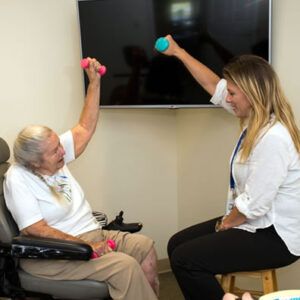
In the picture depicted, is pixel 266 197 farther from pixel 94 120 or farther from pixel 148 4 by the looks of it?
pixel 148 4

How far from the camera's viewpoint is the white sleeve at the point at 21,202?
Answer: 1.88m

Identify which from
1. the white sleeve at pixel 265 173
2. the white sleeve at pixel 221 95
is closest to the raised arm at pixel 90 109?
the white sleeve at pixel 221 95

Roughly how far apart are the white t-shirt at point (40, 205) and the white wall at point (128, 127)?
1.89 feet

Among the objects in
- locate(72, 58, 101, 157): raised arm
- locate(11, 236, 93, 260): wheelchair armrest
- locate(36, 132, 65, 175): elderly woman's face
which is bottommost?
locate(11, 236, 93, 260): wheelchair armrest

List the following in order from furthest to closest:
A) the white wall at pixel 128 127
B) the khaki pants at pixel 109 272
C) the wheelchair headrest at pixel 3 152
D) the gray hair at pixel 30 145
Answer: the white wall at pixel 128 127
the wheelchair headrest at pixel 3 152
the gray hair at pixel 30 145
the khaki pants at pixel 109 272

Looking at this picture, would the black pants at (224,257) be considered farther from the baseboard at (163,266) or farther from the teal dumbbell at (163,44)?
the baseboard at (163,266)

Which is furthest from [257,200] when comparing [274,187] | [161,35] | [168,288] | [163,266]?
[163,266]

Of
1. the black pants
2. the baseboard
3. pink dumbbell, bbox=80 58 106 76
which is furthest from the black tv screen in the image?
the baseboard

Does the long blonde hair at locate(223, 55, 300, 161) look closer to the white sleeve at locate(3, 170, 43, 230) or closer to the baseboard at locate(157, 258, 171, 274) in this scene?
the white sleeve at locate(3, 170, 43, 230)

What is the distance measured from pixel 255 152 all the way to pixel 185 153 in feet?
3.67

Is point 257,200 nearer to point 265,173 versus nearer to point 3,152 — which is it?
point 265,173

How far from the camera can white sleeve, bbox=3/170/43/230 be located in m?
1.88

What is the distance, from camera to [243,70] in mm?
1833

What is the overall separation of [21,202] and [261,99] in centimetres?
106
